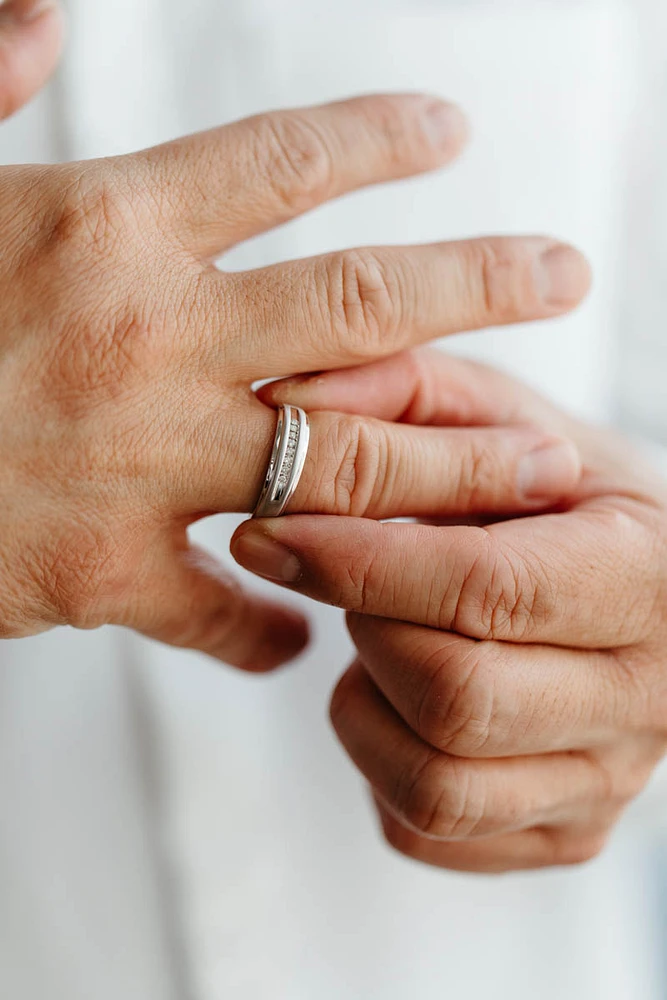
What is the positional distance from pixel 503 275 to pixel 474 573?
25 centimetres

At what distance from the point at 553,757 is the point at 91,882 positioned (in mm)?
561

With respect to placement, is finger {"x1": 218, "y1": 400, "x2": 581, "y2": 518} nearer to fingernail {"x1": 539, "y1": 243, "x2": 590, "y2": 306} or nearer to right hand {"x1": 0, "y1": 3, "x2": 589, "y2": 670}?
right hand {"x1": 0, "y1": 3, "x2": 589, "y2": 670}

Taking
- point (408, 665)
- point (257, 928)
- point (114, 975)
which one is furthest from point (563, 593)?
point (114, 975)

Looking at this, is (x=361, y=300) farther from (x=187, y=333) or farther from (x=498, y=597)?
(x=498, y=597)

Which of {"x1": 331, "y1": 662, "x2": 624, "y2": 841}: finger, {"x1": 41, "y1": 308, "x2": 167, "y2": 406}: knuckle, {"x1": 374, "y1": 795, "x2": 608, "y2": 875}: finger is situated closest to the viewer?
{"x1": 41, "y1": 308, "x2": 167, "y2": 406}: knuckle

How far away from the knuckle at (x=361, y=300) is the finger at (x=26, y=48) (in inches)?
10.4

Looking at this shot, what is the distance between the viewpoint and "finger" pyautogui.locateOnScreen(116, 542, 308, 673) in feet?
2.40

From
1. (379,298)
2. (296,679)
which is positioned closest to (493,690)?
(379,298)

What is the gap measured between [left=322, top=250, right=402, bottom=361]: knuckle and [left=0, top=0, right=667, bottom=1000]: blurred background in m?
0.28

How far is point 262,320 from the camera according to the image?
68cm

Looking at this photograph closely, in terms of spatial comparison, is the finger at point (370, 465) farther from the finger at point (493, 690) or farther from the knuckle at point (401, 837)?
the knuckle at point (401, 837)

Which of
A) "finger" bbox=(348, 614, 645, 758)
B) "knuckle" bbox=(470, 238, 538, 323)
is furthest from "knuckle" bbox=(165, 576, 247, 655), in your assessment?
"knuckle" bbox=(470, 238, 538, 323)

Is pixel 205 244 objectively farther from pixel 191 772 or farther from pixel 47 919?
pixel 47 919

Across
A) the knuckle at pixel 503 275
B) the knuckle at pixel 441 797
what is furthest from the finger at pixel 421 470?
the knuckle at pixel 441 797
